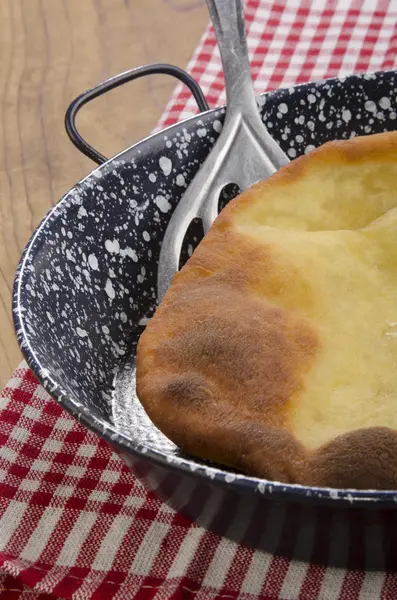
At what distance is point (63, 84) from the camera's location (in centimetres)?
155

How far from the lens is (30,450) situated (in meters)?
0.95

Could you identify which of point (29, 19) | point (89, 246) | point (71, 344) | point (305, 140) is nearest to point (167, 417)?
point (71, 344)

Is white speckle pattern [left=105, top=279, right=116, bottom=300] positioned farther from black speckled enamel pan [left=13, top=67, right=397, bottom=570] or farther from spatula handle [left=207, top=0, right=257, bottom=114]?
spatula handle [left=207, top=0, right=257, bottom=114]

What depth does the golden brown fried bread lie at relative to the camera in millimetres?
679

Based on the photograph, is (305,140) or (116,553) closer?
(116,553)

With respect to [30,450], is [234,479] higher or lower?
higher

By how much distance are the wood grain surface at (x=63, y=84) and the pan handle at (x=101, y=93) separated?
9.2 inches

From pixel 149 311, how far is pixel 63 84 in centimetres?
68

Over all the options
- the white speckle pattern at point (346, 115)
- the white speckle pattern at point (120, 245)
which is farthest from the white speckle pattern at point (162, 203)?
the white speckle pattern at point (346, 115)

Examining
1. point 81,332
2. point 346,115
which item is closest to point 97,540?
point 81,332

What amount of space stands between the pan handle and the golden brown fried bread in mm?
246

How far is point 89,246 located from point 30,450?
216 mm

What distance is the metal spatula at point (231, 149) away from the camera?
101 centimetres

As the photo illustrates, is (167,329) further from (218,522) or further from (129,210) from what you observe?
(129,210)
